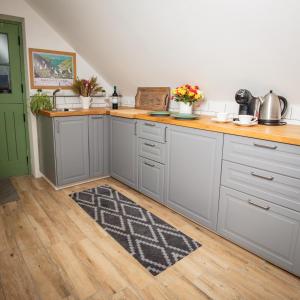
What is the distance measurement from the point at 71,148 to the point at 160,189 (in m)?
1.20

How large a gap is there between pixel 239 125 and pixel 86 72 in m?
2.49

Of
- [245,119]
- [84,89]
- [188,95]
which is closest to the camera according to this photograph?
[245,119]

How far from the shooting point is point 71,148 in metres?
3.12

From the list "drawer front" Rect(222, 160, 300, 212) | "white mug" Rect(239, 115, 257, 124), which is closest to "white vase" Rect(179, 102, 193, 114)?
"white mug" Rect(239, 115, 257, 124)

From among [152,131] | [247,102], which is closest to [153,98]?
[152,131]

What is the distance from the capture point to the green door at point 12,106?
3230mm

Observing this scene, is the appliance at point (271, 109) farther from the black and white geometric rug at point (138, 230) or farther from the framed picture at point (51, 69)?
the framed picture at point (51, 69)

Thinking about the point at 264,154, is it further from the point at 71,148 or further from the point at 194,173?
the point at 71,148

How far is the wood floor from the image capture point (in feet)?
5.26

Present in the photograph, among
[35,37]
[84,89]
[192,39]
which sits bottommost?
[84,89]

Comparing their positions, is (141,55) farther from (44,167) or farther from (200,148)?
(44,167)

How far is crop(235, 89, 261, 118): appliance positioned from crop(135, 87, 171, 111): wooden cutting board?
1.08 meters

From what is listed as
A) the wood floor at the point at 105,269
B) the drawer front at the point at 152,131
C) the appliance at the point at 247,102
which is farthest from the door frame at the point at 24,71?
the appliance at the point at 247,102

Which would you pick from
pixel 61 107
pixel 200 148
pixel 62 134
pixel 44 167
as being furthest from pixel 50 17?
pixel 200 148
